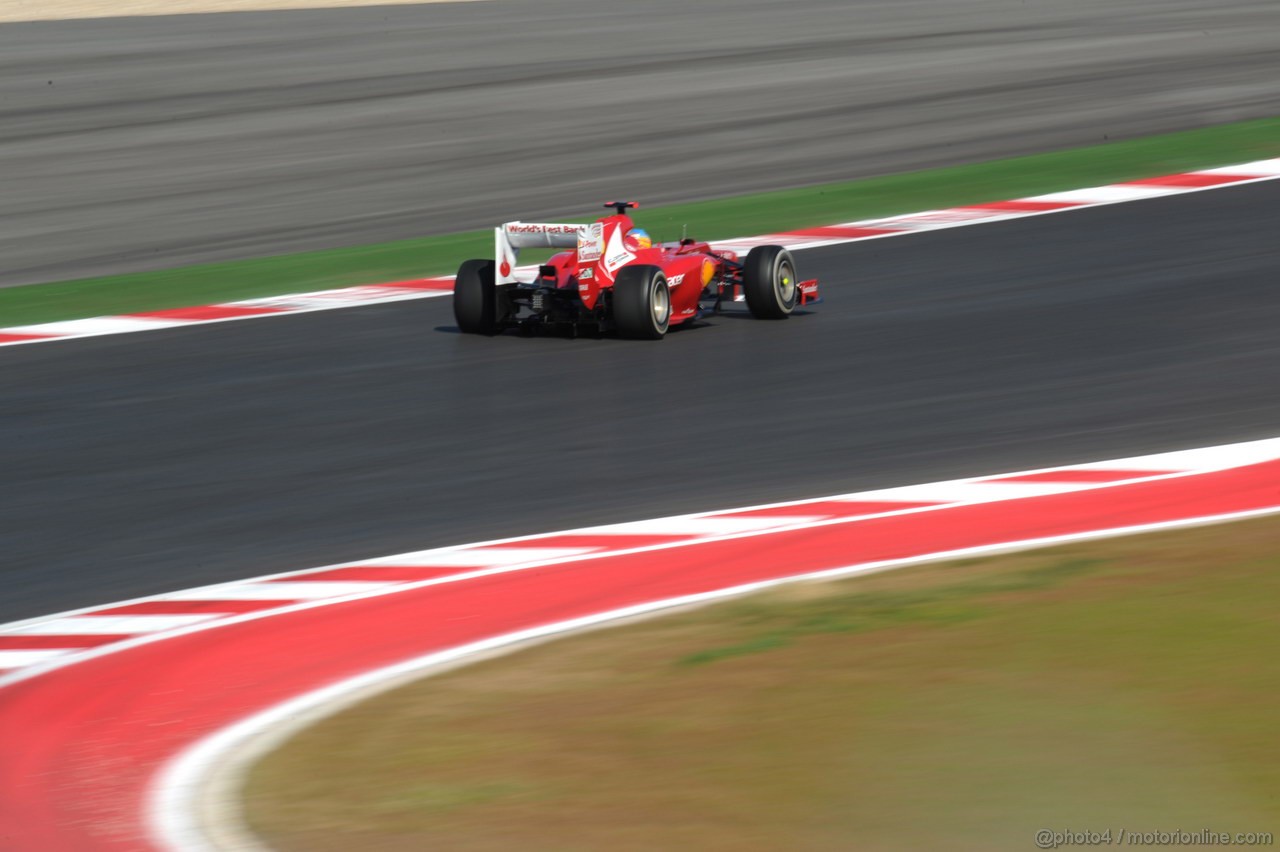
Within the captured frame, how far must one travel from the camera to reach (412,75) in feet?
77.5

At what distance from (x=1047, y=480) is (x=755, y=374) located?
2.53 meters

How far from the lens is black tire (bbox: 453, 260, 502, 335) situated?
1109cm

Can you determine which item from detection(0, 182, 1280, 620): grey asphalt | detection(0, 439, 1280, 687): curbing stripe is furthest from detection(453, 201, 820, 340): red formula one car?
detection(0, 439, 1280, 687): curbing stripe

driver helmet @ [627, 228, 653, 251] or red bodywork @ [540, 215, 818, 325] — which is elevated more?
driver helmet @ [627, 228, 653, 251]

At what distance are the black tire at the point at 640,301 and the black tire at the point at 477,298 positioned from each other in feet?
2.72

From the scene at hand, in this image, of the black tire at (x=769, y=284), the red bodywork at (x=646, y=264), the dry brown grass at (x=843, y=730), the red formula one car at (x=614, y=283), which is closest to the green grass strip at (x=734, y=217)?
the red formula one car at (x=614, y=283)

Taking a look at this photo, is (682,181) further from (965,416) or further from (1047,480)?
(1047,480)

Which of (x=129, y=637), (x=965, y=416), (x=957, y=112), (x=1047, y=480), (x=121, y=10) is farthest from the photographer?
(x=121, y=10)

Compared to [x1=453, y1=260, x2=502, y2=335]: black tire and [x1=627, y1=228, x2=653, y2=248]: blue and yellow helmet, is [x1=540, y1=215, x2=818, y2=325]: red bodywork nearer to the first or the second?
[x1=627, y1=228, x2=653, y2=248]: blue and yellow helmet

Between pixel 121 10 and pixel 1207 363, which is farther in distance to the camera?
pixel 121 10

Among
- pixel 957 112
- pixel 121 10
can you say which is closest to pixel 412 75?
pixel 957 112

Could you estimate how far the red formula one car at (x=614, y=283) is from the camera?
1064cm

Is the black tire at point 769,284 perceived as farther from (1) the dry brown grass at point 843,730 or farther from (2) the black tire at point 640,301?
(1) the dry brown grass at point 843,730

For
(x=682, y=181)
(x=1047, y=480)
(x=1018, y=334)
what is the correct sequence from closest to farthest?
(x=1047, y=480), (x=1018, y=334), (x=682, y=181)
